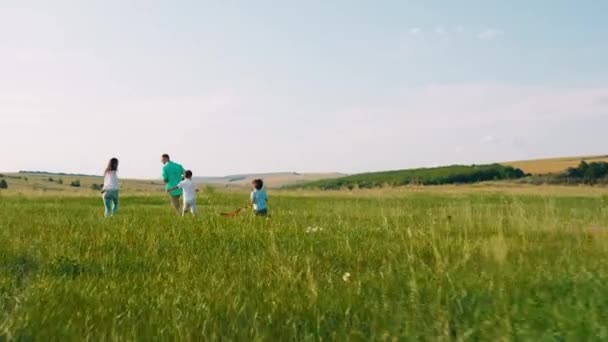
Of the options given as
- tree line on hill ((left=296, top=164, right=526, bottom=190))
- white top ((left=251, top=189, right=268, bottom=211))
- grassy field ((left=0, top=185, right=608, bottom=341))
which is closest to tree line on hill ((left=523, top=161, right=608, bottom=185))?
tree line on hill ((left=296, top=164, right=526, bottom=190))

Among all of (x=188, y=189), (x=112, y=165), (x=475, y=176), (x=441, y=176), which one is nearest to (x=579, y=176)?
(x=475, y=176)

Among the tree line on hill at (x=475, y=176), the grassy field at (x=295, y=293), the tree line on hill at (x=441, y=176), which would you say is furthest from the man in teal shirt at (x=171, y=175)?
the tree line on hill at (x=441, y=176)

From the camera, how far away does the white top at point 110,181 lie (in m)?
17.8

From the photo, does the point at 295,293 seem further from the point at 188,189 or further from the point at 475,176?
the point at 475,176

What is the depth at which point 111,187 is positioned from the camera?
17.8 meters

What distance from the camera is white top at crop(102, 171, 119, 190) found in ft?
58.3

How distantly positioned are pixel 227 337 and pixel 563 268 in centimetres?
364

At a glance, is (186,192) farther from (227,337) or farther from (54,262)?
(227,337)

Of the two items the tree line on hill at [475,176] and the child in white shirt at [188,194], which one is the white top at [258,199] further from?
the tree line on hill at [475,176]

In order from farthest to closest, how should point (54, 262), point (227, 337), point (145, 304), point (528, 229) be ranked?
point (528, 229), point (54, 262), point (145, 304), point (227, 337)

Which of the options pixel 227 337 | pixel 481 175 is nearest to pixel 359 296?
pixel 227 337

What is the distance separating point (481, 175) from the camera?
3939 inches

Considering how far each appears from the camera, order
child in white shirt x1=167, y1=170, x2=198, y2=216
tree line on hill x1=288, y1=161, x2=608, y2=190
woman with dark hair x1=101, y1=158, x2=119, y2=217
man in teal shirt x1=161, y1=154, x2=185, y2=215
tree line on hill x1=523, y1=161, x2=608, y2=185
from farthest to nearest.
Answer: tree line on hill x1=288, y1=161, x2=608, y2=190 < tree line on hill x1=523, y1=161, x2=608, y2=185 < man in teal shirt x1=161, y1=154, x2=185, y2=215 < child in white shirt x1=167, y1=170, x2=198, y2=216 < woman with dark hair x1=101, y1=158, x2=119, y2=217

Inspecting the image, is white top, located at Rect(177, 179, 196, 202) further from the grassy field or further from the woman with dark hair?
the grassy field
